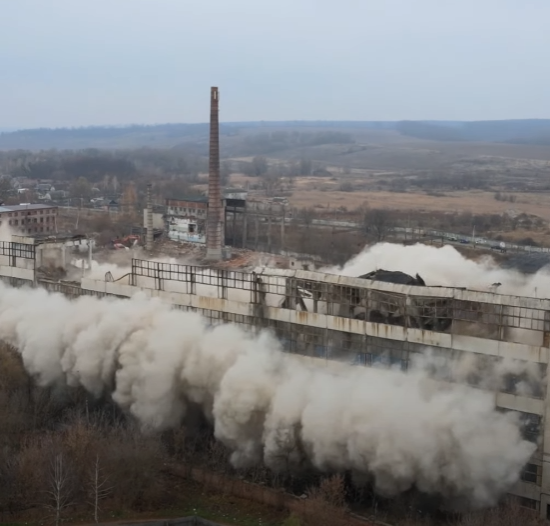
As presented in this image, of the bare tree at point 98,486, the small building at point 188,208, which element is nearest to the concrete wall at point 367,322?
the bare tree at point 98,486

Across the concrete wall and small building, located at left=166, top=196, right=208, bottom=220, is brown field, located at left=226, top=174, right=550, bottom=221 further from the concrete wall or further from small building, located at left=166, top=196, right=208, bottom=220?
the concrete wall

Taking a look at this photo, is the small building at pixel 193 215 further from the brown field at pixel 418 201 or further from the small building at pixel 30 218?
the brown field at pixel 418 201

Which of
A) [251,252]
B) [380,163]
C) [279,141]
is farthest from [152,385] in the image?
[279,141]

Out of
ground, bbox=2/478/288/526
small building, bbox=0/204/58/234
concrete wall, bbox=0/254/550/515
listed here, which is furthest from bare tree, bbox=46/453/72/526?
small building, bbox=0/204/58/234

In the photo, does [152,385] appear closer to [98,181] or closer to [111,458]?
[111,458]

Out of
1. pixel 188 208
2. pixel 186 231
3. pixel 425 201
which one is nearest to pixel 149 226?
pixel 186 231

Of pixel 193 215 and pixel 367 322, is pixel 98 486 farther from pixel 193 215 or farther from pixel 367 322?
pixel 193 215
